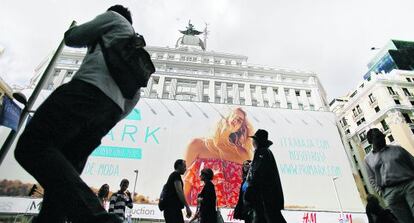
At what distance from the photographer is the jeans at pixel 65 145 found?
34.8 inches

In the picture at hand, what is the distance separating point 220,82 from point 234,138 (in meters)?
11.6

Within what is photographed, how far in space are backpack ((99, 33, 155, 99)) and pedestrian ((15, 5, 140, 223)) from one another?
0.03 m

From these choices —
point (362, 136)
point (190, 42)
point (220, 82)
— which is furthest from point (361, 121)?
point (190, 42)

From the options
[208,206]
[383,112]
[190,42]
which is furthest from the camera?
[190,42]

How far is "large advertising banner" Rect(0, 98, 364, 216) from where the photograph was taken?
61.1 ft

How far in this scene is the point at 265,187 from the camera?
Result: 277 cm

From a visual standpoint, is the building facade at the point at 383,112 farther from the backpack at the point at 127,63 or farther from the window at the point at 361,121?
the backpack at the point at 127,63

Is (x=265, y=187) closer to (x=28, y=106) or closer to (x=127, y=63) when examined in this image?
(x=127, y=63)

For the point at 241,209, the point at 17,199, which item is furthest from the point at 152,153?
the point at 241,209

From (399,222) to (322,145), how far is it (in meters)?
20.6

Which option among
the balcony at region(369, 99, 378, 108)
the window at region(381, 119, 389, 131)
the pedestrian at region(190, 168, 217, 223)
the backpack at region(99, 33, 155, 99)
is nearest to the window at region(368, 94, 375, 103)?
the balcony at region(369, 99, 378, 108)

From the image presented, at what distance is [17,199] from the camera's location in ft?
51.2

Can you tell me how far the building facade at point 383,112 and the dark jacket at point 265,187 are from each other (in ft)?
96.1

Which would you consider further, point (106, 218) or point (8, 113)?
point (8, 113)
